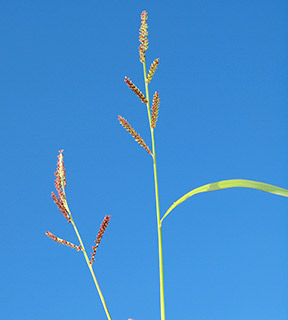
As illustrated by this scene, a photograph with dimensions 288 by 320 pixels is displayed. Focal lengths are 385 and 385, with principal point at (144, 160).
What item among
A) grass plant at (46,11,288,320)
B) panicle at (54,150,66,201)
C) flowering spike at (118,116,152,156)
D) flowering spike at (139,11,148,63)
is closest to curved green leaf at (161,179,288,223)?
grass plant at (46,11,288,320)

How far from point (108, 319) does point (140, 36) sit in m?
0.74

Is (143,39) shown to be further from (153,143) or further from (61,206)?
(61,206)

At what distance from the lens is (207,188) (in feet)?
3.28

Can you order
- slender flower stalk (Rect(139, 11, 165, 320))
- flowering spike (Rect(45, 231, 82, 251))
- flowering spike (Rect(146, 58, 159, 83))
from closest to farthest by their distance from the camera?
slender flower stalk (Rect(139, 11, 165, 320))
flowering spike (Rect(45, 231, 82, 251))
flowering spike (Rect(146, 58, 159, 83))

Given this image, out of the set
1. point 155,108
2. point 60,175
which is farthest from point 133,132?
point 60,175

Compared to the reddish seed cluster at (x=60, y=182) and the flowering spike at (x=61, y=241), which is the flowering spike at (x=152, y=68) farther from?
the flowering spike at (x=61, y=241)

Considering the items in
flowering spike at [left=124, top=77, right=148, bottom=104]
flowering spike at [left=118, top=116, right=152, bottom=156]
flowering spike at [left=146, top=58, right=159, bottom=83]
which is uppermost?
flowering spike at [left=146, top=58, right=159, bottom=83]

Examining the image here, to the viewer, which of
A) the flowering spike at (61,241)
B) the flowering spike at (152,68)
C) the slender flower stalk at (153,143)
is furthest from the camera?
the flowering spike at (152,68)

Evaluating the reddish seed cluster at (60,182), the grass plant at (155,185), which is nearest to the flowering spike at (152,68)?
the grass plant at (155,185)

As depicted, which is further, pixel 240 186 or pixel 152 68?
pixel 152 68

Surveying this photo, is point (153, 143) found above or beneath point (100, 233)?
above

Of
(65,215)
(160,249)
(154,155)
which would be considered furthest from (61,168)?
(160,249)

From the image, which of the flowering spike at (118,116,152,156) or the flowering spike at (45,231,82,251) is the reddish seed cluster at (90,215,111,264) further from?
the flowering spike at (118,116,152,156)

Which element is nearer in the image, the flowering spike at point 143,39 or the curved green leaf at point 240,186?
the curved green leaf at point 240,186
